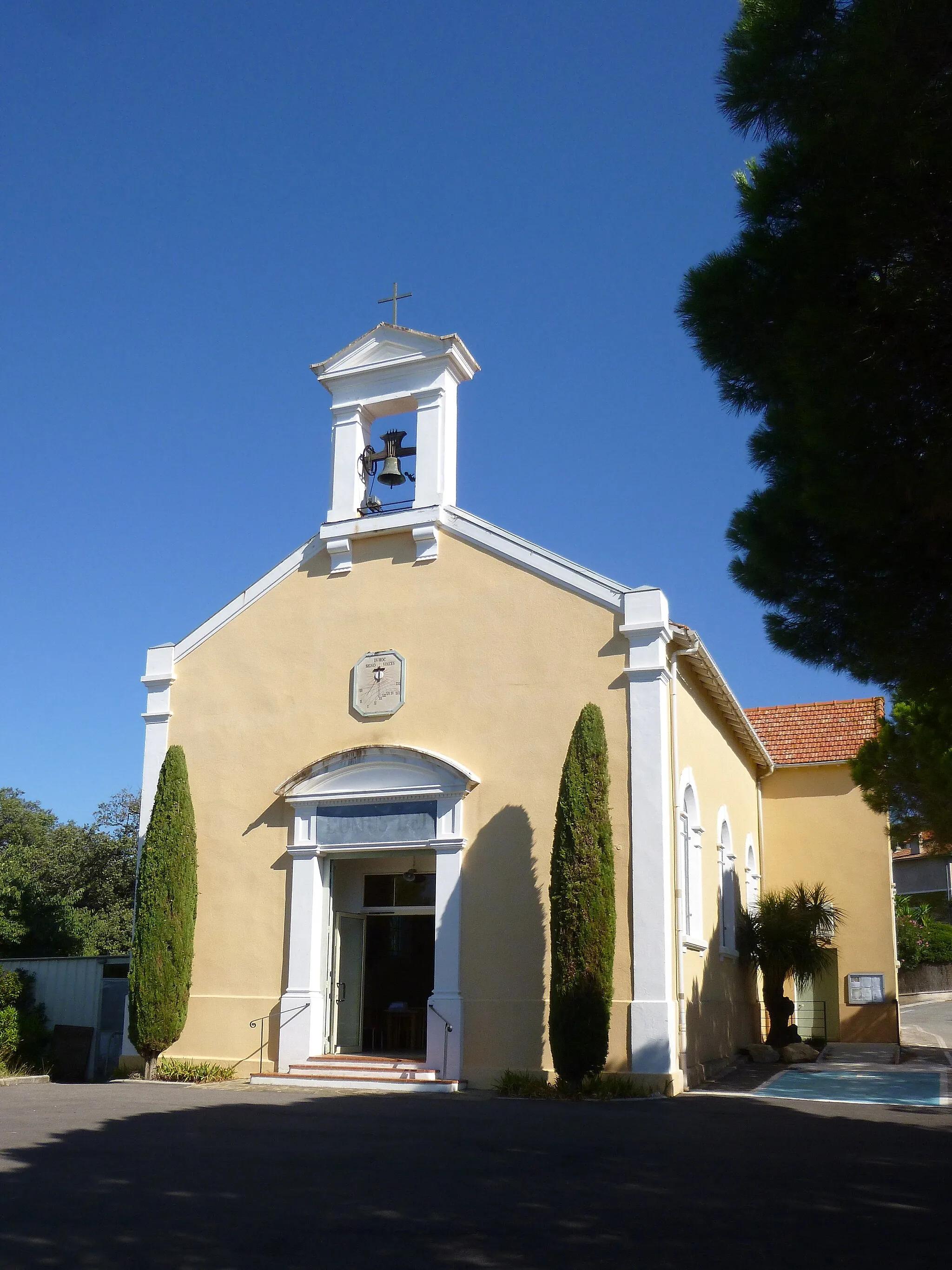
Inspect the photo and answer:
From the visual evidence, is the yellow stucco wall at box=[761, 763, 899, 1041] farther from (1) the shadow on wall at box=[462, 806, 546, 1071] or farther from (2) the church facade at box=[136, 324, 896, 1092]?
(1) the shadow on wall at box=[462, 806, 546, 1071]

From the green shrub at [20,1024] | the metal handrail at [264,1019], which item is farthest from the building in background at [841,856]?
the green shrub at [20,1024]

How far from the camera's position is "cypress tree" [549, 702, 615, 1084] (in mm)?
14102

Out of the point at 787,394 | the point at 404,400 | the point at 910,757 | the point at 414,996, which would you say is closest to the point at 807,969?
the point at 910,757

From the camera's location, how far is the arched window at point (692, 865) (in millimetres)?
17016

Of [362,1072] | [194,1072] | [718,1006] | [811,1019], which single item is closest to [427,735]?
[362,1072]

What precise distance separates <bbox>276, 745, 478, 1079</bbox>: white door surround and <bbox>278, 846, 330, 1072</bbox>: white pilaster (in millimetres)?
13

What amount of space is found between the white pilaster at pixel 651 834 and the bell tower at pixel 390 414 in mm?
3692

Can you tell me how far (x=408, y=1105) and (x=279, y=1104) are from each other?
4.80ft

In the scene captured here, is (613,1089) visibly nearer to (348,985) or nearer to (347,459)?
(348,985)

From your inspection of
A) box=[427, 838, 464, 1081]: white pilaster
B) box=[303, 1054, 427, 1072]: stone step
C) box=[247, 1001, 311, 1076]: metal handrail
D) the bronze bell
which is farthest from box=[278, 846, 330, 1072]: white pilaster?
the bronze bell

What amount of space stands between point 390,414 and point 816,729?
1294 cm

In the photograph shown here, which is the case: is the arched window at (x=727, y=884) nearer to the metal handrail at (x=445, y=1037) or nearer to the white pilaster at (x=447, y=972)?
the white pilaster at (x=447, y=972)

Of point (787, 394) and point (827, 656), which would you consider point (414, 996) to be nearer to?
point (827, 656)

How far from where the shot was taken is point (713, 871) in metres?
19.3
